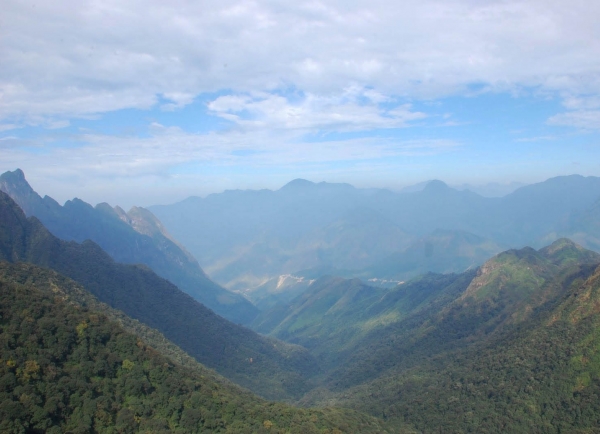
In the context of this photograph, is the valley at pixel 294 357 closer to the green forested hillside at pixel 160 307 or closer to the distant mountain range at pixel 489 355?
the distant mountain range at pixel 489 355

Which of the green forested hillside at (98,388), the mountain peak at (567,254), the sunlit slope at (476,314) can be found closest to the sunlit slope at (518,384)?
the sunlit slope at (476,314)

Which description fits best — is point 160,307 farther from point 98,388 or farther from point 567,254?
point 567,254

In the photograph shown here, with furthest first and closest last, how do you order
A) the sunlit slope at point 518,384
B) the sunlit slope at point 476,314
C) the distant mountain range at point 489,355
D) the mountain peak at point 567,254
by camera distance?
the mountain peak at point 567,254 < the sunlit slope at point 476,314 < the distant mountain range at point 489,355 < the sunlit slope at point 518,384

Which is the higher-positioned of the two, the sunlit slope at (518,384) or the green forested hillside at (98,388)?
the green forested hillside at (98,388)

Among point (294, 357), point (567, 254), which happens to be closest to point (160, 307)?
point (294, 357)

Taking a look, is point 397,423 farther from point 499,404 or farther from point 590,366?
point 590,366

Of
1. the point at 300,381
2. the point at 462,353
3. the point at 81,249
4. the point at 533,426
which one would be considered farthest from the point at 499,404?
the point at 81,249
